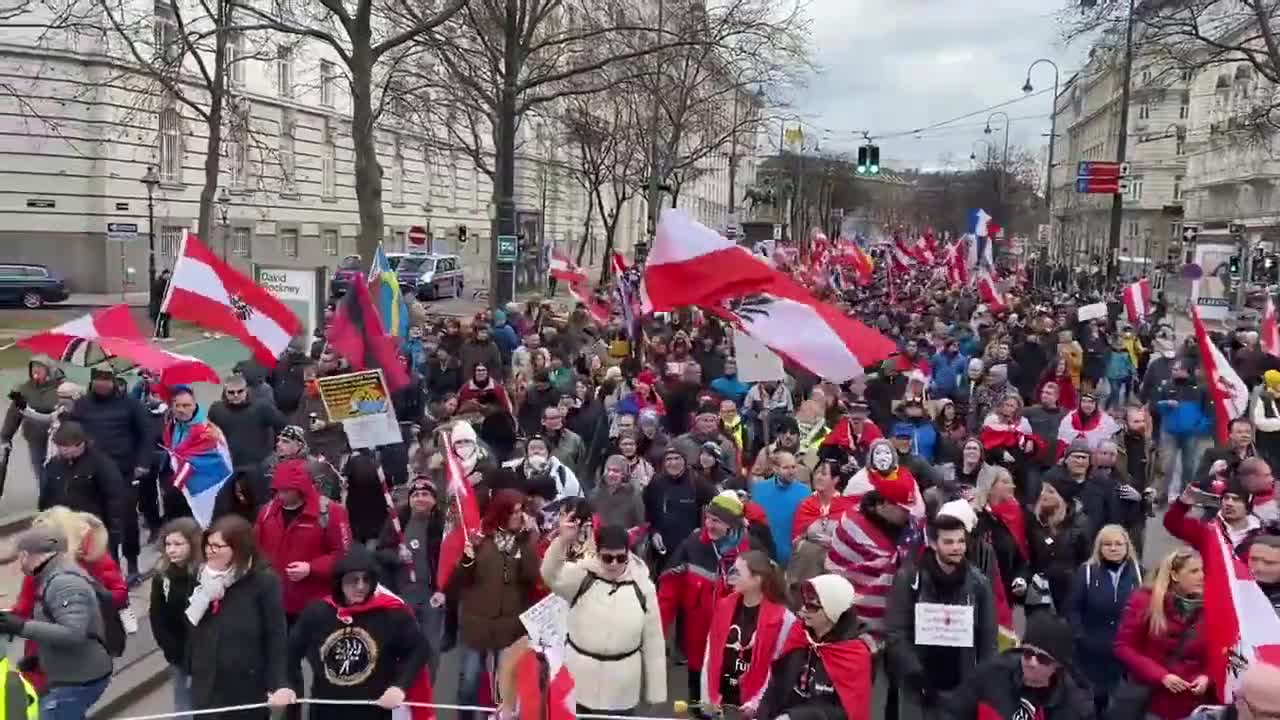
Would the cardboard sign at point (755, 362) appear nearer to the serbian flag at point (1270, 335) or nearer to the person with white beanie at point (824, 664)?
the person with white beanie at point (824, 664)

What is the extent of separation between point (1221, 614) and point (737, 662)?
191 cm

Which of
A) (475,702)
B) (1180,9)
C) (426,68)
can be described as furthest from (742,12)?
(475,702)

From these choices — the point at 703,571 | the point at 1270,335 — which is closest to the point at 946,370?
the point at 1270,335

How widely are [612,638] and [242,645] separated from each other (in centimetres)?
149

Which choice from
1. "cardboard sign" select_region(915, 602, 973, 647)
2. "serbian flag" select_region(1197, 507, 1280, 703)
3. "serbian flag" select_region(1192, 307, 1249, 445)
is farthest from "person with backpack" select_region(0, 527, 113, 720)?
"serbian flag" select_region(1192, 307, 1249, 445)

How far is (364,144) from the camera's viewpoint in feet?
63.7

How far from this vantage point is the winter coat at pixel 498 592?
589 centimetres

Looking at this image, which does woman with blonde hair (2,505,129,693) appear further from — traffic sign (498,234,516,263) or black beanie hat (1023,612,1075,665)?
traffic sign (498,234,516,263)

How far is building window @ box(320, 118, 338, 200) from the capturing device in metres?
46.2

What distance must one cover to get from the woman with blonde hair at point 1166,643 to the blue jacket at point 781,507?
259cm

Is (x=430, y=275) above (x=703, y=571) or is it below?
above

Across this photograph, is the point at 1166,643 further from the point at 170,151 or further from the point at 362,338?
the point at 170,151

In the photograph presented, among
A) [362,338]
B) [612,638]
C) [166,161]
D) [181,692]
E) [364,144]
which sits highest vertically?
[166,161]

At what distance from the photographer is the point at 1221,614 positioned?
4.56 meters
